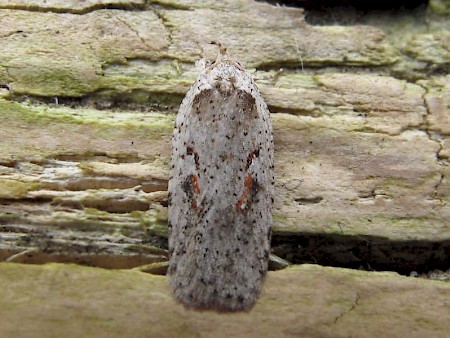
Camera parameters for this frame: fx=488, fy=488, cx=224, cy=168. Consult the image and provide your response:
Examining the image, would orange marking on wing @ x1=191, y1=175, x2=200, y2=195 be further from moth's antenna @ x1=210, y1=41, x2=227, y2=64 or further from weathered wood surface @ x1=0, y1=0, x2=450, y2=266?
moth's antenna @ x1=210, y1=41, x2=227, y2=64

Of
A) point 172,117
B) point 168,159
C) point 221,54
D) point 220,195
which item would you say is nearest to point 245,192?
point 220,195

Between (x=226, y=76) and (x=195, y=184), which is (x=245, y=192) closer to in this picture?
(x=195, y=184)

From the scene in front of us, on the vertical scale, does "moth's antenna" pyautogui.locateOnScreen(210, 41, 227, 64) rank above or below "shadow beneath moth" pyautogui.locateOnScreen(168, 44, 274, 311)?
above

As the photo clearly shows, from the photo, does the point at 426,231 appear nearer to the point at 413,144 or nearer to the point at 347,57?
the point at 413,144

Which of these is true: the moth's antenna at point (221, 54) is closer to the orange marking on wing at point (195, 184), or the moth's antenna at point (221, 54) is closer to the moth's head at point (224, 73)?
the moth's head at point (224, 73)

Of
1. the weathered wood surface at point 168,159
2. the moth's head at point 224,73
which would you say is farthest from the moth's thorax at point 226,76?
the weathered wood surface at point 168,159

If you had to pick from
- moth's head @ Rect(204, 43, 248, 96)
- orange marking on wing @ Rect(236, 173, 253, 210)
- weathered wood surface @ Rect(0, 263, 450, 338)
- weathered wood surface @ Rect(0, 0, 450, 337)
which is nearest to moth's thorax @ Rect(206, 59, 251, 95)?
moth's head @ Rect(204, 43, 248, 96)

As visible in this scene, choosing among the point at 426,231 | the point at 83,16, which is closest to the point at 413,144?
the point at 426,231
